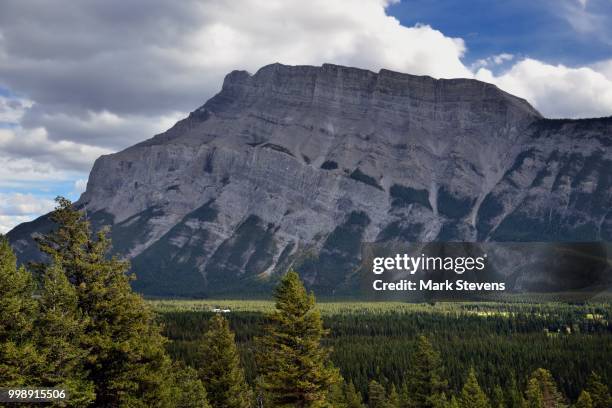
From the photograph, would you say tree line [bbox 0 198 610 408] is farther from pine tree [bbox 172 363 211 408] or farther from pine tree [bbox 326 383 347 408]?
pine tree [bbox 172 363 211 408]

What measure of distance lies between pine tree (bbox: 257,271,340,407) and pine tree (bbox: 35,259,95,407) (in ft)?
34.7

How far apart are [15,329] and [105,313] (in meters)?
5.12

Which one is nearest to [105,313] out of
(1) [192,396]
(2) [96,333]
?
(2) [96,333]

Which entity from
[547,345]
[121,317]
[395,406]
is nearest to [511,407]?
[395,406]

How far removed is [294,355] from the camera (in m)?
33.7

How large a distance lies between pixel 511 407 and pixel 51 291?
108924 mm

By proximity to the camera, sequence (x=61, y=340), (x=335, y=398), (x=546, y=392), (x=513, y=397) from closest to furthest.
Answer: (x=61, y=340) → (x=335, y=398) → (x=546, y=392) → (x=513, y=397)

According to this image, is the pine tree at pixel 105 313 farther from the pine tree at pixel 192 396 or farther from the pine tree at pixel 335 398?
the pine tree at pixel 335 398

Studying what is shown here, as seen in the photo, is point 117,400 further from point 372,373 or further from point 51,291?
point 372,373

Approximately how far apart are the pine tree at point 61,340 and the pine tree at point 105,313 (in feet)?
2.38

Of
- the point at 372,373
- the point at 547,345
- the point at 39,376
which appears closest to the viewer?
the point at 39,376

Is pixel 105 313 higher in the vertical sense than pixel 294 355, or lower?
higher

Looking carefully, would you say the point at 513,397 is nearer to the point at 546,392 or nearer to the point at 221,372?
the point at 546,392

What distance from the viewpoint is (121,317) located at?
30.0 m
